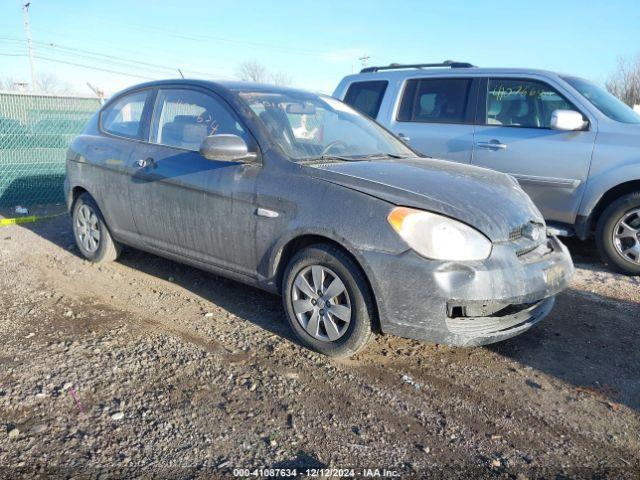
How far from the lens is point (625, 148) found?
5086 millimetres

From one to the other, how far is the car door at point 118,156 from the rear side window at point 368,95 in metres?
2.84

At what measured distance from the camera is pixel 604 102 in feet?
18.3

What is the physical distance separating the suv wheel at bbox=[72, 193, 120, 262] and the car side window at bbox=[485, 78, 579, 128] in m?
4.18

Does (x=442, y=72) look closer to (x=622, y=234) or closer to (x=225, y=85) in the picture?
(x=622, y=234)

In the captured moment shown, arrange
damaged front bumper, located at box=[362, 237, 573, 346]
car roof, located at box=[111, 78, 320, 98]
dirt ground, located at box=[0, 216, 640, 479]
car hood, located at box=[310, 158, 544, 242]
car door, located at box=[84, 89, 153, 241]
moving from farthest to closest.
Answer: car door, located at box=[84, 89, 153, 241] < car roof, located at box=[111, 78, 320, 98] < car hood, located at box=[310, 158, 544, 242] < damaged front bumper, located at box=[362, 237, 573, 346] < dirt ground, located at box=[0, 216, 640, 479]

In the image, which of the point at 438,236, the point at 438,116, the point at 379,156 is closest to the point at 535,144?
the point at 438,116

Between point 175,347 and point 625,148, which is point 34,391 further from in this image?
point 625,148

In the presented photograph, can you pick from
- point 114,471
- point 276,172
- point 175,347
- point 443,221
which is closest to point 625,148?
point 443,221

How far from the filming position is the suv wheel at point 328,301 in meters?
3.23

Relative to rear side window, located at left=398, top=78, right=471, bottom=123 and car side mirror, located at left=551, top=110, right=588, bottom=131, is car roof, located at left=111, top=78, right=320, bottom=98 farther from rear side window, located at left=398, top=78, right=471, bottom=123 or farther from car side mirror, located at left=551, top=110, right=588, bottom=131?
car side mirror, located at left=551, top=110, right=588, bottom=131

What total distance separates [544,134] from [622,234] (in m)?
1.26

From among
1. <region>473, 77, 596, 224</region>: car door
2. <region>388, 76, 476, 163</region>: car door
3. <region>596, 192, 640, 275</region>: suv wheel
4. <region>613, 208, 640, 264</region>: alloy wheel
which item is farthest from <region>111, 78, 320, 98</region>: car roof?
<region>613, 208, 640, 264</region>: alloy wheel

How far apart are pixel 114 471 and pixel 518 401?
2.13 m

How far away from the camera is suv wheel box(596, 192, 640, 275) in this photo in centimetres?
508
